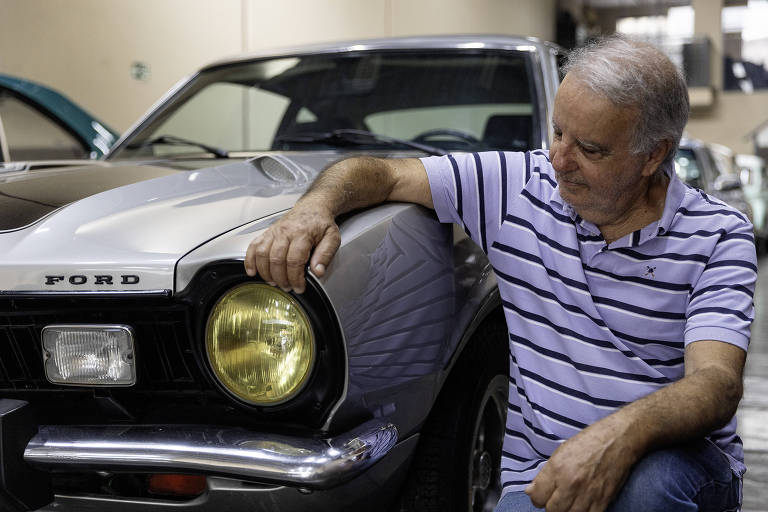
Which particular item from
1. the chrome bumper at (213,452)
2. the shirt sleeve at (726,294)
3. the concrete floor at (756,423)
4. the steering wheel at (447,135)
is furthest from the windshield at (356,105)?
the concrete floor at (756,423)

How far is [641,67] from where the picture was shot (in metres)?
1.51

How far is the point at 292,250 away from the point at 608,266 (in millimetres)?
589

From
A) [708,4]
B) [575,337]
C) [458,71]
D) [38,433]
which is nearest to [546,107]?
[458,71]

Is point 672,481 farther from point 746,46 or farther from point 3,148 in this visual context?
point 746,46

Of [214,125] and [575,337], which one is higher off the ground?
[214,125]

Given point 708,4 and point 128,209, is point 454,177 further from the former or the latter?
point 708,4

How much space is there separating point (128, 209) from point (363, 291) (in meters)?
0.52

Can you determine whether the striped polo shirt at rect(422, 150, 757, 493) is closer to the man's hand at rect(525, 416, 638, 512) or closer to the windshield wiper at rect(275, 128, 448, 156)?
the man's hand at rect(525, 416, 638, 512)

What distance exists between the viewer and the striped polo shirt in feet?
4.97

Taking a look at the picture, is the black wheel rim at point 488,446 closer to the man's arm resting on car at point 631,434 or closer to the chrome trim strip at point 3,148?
the man's arm resting on car at point 631,434

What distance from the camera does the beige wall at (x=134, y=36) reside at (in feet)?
18.1

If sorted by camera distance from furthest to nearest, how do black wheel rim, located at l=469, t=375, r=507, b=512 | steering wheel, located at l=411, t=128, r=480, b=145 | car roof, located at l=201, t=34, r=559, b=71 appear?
car roof, located at l=201, t=34, r=559, b=71 < steering wheel, located at l=411, t=128, r=480, b=145 < black wheel rim, located at l=469, t=375, r=507, b=512

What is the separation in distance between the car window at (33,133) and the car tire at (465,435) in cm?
246

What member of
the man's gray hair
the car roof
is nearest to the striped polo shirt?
the man's gray hair
